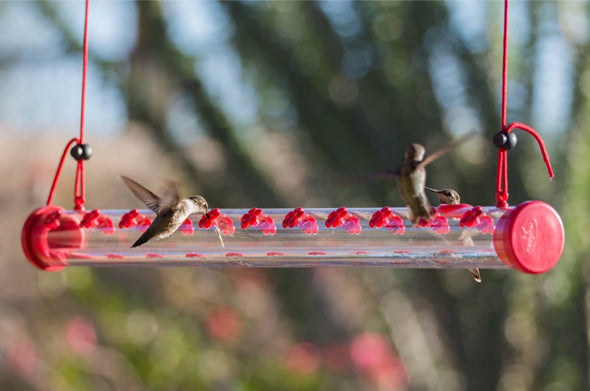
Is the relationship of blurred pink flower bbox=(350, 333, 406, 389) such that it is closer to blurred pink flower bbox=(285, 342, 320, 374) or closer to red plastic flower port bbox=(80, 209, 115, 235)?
blurred pink flower bbox=(285, 342, 320, 374)

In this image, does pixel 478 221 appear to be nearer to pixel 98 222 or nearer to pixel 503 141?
pixel 503 141

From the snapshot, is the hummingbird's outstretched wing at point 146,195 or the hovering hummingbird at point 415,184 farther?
the hummingbird's outstretched wing at point 146,195

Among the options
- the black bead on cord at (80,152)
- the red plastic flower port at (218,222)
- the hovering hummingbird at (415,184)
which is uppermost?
the hovering hummingbird at (415,184)

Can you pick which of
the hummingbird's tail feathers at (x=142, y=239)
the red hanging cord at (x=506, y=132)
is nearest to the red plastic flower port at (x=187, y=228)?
the hummingbird's tail feathers at (x=142, y=239)

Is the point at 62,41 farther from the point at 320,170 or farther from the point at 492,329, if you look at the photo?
the point at 492,329

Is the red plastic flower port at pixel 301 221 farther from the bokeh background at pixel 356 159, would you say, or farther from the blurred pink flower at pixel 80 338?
the blurred pink flower at pixel 80 338

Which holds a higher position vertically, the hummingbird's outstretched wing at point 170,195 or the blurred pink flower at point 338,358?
the hummingbird's outstretched wing at point 170,195

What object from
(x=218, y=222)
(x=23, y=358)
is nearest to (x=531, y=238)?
(x=218, y=222)
